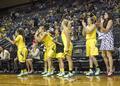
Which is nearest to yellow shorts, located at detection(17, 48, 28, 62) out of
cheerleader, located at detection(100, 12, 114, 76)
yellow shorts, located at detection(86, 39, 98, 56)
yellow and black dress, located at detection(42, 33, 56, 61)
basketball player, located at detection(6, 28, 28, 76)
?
basketball player, located at detection(6, 28, 28, 76)

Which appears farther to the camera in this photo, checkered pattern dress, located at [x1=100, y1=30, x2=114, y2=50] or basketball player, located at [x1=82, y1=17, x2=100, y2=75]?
basketball player, located at [x1=82, y1=17, x2=100, y2=75]

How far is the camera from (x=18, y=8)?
24.6 metres

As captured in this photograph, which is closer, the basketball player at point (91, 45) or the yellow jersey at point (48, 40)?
the basketball player at point (91, 45)

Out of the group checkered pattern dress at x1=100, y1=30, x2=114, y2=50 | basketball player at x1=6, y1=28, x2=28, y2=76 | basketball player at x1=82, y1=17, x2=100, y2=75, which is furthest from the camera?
basketball player at x1=6, y1=28, x2=28, y2=76

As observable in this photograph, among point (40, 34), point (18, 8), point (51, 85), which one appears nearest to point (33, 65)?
point (40, 34)

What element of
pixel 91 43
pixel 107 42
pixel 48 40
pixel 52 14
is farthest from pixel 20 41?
pixel 52 14

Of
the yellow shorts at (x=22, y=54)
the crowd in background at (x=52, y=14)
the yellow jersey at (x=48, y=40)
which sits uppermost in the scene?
the crowd in background at (x=52, y=14)

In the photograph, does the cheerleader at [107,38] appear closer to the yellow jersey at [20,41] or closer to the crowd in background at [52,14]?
the yellow jersey at [20,41]

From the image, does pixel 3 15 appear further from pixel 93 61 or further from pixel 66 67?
pixel 93 61

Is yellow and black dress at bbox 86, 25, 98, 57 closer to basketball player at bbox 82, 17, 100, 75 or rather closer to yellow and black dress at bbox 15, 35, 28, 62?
basketball player at bbox 82, 17, 100, 75

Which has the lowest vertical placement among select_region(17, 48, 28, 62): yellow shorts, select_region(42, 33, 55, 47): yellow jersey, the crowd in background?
select_region(17, 48, 28, 62): yellow shorts

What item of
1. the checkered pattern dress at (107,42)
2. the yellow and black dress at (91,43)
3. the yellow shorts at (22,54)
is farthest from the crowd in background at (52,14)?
the checkered pattern dress at (107,42)

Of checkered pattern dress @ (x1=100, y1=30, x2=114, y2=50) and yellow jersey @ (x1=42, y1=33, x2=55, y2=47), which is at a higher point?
yellow jersey @ (x1=42, y1=33, x2=55, y2=47)

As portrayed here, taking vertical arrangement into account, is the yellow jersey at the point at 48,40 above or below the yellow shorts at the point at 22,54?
above
